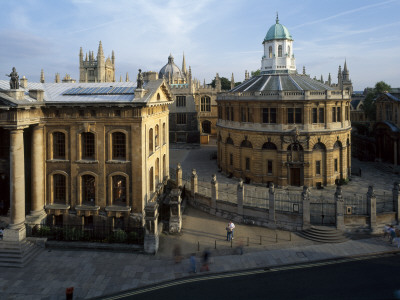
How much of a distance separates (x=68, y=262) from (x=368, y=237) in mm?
22429

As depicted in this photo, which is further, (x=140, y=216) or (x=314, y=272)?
(x=140, y=216)

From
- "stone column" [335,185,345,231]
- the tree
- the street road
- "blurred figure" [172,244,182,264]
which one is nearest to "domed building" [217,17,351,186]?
"stone column" [335,185,345,231]

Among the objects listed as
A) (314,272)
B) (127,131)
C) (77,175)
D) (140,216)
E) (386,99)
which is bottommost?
(314,272)

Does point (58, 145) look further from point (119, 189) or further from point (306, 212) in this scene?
point (306, 212)

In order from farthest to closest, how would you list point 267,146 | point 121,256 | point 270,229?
point 267,146 < point 270,229 < point 121,256

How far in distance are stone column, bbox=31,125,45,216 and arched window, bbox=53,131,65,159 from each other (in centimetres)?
99

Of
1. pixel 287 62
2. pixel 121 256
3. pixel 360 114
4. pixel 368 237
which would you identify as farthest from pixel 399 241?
pixel 360 114

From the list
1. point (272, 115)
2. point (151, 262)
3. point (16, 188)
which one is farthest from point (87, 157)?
point (272, 115)

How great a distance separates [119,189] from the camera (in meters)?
27.4

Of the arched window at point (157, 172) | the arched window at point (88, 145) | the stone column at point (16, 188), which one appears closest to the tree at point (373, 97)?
the arched window at point (157, 172)

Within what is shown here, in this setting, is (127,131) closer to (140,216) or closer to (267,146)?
(140,216)

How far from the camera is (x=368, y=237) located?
2667 cm

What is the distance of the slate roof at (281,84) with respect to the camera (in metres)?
40.3

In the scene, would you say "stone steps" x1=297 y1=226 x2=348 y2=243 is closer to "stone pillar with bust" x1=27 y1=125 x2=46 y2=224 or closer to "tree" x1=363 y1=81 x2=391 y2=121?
"stone pillar with bust" x1=27 y1=125 x2=46 y2=224
